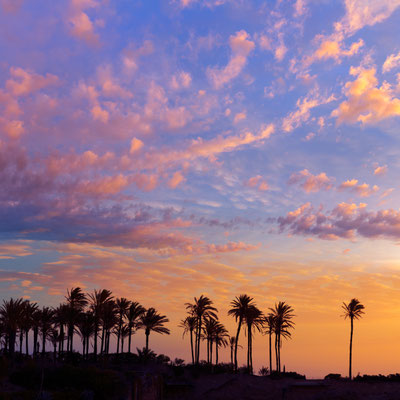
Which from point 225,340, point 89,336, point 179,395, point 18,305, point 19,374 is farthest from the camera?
point 225,340

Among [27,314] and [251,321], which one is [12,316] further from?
[251,321]

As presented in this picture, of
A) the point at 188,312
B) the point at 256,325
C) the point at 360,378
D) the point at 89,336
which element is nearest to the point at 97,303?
the point at 89,336

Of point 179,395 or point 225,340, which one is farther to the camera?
point 225,340

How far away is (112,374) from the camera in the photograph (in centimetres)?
5128

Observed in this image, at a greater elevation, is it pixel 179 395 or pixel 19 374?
pixel 19 374

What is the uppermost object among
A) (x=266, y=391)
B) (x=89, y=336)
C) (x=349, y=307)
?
(x=349, y=307)

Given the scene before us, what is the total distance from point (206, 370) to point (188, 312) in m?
9.83

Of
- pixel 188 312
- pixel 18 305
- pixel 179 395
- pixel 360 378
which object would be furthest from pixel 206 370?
pixel 18 305

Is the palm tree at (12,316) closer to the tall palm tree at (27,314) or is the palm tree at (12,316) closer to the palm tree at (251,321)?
the tall palm tree at (27,314)

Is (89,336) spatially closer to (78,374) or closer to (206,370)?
(206,370)

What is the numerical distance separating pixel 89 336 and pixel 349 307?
4165 cm

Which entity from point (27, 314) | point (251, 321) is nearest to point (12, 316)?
point (27, 314)

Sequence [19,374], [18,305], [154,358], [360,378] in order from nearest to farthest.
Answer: [19,374] < [18,305] < [360,378] < [154,358]

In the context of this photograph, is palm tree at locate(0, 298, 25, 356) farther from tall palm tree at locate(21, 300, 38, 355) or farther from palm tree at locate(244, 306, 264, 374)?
palm tree at locate(244, 306, 264, 374)
